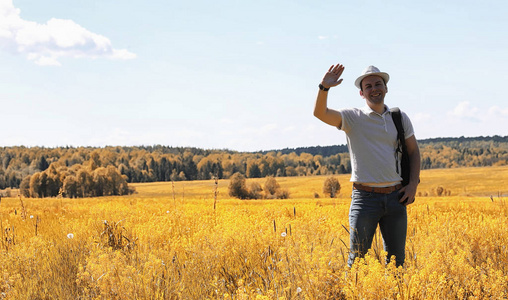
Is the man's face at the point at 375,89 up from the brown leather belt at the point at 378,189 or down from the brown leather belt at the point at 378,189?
up

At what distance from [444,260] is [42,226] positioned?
297 inches

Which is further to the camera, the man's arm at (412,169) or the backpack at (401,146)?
the backpack at (401,146)

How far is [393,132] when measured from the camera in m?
4.12

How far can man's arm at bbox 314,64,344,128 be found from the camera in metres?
3.86

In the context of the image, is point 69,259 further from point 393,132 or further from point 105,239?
point 393,132

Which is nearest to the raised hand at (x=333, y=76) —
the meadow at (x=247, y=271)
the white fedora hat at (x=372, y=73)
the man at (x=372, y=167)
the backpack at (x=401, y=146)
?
the man at (x=372, y=167)

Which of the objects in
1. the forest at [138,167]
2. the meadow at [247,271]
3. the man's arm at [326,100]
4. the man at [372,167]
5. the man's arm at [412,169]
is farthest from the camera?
the forest at [138,167]

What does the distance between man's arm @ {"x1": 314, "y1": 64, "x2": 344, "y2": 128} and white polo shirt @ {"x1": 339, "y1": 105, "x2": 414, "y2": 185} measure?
12cm

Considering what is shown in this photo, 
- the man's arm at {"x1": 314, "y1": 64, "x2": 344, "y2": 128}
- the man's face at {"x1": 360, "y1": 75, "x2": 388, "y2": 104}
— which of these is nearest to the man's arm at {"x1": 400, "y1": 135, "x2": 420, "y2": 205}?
the man's face at {"x1": 360, "y1": 75, "x2": 388, "y2": 104}

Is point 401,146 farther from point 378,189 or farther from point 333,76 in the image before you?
point 333,76

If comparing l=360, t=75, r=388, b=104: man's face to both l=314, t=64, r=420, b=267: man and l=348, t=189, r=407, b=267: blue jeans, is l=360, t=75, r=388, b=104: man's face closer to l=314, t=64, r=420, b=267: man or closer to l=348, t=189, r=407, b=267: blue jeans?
l=314, t=64, r=420, b=267: man

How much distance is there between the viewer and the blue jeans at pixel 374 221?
396 centimetres

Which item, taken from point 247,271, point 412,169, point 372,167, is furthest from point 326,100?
point 247,271

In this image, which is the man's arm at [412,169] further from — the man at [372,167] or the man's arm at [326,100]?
the man's arm at [326,100]
